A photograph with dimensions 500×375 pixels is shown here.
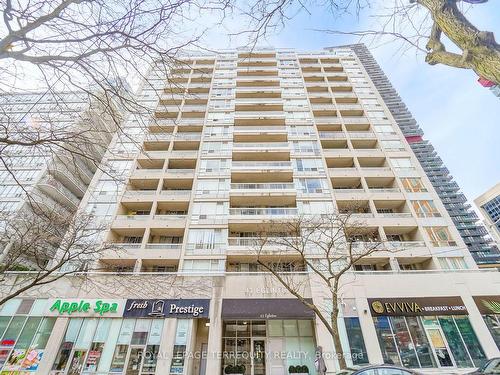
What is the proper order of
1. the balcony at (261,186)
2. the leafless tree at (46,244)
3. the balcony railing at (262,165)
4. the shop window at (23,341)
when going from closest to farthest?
the leafless tree at (46,244), the shop window at (23,341), the balcony at (261,186), the balcony railing at (262,165)

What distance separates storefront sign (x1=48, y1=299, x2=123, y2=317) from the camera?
16.1 metres

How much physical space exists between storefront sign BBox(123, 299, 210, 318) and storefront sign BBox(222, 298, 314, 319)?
159cm

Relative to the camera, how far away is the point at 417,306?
636 inches

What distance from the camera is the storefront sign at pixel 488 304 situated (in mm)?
16078

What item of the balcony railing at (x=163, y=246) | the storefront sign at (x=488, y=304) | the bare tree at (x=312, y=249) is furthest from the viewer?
the balcony railing at (x=163, y=246)

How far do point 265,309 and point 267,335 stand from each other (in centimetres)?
235

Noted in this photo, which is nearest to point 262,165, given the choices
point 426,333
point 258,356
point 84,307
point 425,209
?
point 425,209

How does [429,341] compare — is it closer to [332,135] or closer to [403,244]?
[403,244]

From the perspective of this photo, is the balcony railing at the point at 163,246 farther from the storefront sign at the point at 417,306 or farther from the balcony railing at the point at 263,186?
the storefront sign at the point at 417,306

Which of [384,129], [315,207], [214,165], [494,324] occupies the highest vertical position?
[384,129]

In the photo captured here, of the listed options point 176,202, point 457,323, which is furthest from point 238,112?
point 457,323

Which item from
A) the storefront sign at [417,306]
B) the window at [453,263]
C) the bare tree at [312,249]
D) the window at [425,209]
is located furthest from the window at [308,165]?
the storefront sign at [417,306]

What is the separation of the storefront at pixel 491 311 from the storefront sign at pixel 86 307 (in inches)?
932

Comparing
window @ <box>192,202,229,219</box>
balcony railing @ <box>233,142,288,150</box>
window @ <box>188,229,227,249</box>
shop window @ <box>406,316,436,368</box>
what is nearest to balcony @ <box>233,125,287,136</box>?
balcony railing @ <box>233,142,288,150</box>
